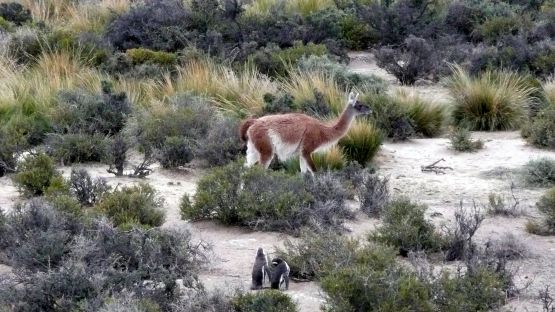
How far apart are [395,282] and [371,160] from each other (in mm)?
6380

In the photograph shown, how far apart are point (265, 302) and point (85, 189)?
12.7ft

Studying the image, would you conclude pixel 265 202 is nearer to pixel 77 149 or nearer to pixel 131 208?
pixel 131 208

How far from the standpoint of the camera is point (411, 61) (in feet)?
57.6

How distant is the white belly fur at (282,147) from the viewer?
35.9 ft

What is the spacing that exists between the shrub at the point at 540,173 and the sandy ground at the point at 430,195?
0.14 meters

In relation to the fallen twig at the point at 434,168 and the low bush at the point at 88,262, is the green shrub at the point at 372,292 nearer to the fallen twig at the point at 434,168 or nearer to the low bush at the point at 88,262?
the low bush at the point at 88,262

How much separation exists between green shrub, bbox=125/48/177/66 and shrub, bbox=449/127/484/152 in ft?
18.1

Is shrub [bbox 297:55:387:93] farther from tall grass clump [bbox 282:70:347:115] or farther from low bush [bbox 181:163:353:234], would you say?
low bush [bbox 181:163:353:234]

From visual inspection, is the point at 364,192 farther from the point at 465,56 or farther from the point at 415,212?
the point at 465,56

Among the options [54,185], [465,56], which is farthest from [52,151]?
[465,56]

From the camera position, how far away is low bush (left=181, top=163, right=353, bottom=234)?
9117 mm

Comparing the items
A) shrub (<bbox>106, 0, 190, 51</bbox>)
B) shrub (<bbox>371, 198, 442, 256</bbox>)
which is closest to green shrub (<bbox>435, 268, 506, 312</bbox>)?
shrub (<bbox>371, 198, 442, 256</bbox>)

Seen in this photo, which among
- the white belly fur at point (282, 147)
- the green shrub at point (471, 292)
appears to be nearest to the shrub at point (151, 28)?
the white belly fur at point (282, 147)

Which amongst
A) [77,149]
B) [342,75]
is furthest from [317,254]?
[342,75]
